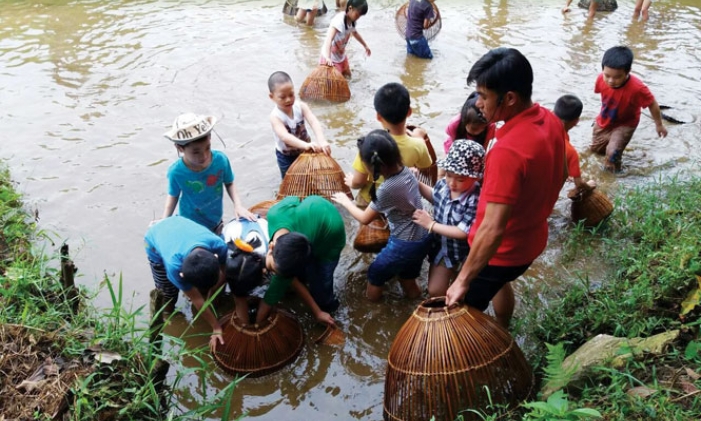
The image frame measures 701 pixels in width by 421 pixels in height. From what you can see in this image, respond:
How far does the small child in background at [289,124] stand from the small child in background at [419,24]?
447cm

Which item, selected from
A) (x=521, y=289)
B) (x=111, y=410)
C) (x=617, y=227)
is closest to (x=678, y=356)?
(x=521, y=289)

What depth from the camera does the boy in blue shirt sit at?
3.45 metres

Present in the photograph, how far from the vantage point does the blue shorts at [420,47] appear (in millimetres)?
9248

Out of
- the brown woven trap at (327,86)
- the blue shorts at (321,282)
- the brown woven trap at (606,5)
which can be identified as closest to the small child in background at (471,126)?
the blue shorts at (321,282)

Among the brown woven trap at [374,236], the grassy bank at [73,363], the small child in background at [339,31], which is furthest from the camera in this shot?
the small child in background at [339,31]

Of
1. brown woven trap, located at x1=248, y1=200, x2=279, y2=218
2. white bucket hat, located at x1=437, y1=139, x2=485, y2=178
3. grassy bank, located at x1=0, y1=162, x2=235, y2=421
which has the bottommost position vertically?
brown woven trap, located at x1=248, y1=200, x2=279, y2=218

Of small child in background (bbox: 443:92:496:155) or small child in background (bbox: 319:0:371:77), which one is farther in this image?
small child in background (bbox: 319:0:371:77)

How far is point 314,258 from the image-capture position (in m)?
3.98

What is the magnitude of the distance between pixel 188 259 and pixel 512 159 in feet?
6.87

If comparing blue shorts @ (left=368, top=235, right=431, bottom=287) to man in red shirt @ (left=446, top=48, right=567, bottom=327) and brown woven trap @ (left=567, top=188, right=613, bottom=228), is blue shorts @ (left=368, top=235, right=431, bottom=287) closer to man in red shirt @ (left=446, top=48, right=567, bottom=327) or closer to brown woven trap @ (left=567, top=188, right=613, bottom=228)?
man in red shirt @ (left=446, top=48, right=567, bottom=327)

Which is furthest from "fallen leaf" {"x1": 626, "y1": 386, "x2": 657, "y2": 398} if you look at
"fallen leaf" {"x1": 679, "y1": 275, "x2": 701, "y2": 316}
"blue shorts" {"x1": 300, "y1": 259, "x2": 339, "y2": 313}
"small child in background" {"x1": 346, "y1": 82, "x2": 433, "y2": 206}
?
"small child in background" {"x1": 346, "y1": 82, "x2": 433, "y2": 206}

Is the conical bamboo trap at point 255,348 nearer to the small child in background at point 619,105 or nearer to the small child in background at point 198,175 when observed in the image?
the small child in background at point 198,175

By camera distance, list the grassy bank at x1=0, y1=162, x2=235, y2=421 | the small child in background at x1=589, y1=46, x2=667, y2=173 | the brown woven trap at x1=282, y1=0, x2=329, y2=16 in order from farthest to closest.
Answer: the brown woven trap at x1=282, y1=0, x2=329, y2=16 < the small child in background at x1=589, y1=46, x2=667, y2=173 < the grassy bank at x1=0, y1=162, x2=235, y2=421

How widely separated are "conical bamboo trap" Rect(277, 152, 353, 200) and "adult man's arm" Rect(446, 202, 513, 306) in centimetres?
208
